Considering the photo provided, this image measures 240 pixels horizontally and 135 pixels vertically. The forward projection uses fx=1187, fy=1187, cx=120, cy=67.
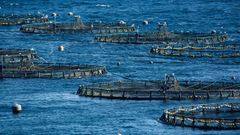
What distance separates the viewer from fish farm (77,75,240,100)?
527 ft

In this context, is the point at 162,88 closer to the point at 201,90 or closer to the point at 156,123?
the point at 201,90

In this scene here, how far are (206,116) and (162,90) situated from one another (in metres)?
16.9

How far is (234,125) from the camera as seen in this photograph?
13950cm

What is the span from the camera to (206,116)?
5773 inches

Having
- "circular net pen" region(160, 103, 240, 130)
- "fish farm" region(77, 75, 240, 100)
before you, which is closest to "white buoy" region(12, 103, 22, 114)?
"fish farm" region(77, 75, 240, 100)

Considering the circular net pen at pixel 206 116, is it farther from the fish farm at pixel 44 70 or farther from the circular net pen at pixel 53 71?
the fish farm at pixel 44 70

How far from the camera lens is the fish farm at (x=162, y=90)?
161 m

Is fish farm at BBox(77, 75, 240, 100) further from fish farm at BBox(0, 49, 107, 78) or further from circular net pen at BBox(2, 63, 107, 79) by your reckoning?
fish farm at BBox(0, 49, 107, 78)

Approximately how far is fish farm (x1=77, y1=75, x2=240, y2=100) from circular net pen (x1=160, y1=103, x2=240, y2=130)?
858 centimetres

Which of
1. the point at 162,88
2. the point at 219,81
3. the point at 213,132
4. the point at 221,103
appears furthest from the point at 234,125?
the point at 219,81

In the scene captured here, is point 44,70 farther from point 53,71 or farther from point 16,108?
point 16,108

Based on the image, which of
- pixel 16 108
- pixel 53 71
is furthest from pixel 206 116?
pixel 53 71

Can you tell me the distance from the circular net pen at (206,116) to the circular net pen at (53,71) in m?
35.0

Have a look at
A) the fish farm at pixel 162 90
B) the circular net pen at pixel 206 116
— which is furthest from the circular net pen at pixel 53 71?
the circular net pen at pixel 206 116
